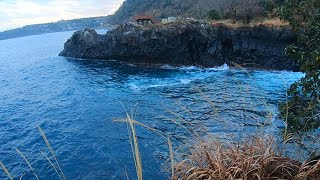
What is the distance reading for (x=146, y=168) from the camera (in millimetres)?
14508

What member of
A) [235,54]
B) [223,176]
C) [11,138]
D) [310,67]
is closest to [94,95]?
[11,138]

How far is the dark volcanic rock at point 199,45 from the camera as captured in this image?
37188 millimetres

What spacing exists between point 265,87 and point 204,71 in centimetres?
1113

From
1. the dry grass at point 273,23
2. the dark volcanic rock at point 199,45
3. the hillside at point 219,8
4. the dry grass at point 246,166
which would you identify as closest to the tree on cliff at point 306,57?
the hillside at point 219,8

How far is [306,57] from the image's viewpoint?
375 inches

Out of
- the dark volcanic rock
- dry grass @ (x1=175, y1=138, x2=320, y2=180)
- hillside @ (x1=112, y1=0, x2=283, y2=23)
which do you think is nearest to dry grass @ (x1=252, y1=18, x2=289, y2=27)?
the dark volcanic rock

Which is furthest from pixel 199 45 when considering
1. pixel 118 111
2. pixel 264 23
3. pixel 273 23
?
pixel 118 111

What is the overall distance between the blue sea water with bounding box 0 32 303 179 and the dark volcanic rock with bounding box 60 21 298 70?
219cm

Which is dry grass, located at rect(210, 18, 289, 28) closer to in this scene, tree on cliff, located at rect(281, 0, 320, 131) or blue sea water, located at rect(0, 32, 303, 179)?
blue sea water, located at rect(0, 32, 303, 179)

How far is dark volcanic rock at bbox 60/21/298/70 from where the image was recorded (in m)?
37.2

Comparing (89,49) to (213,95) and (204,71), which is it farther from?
(213,95)

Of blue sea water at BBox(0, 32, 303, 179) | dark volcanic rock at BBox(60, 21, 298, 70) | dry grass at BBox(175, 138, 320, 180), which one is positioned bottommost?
blue sea water at BBox(0, 32, 303, 179)

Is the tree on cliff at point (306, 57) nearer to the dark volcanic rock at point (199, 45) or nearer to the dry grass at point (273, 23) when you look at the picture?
the dark volcanic rock at point (199, 45)

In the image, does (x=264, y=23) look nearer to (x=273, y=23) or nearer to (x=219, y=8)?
(x=273, y=23)
